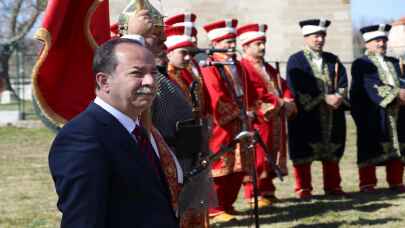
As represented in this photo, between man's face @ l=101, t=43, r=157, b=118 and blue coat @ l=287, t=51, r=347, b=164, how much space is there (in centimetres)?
643

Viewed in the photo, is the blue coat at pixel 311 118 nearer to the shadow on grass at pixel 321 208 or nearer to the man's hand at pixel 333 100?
the man's hand at pixel 333 100

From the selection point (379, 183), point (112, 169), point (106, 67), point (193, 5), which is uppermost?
point (193, 5)

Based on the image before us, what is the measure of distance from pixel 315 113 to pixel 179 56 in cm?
338

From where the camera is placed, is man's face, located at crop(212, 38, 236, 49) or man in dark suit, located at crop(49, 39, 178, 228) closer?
man in dark suit, located at crop(49, 39, 178, 228)


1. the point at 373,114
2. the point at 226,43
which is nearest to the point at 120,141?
the point at 226,43

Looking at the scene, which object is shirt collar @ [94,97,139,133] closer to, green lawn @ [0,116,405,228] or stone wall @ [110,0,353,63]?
green lawn @ [0,116,405,228]

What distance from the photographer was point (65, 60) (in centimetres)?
448

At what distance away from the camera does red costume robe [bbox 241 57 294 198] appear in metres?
8.61

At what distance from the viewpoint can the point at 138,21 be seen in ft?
12.5

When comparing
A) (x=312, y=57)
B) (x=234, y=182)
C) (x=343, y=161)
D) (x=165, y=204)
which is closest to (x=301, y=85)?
(x=312, y=57)

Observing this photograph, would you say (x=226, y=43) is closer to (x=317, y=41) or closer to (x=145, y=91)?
(x=317, y=41)

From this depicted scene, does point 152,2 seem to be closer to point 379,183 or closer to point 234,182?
point 234,182

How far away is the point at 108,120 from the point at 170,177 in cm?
72

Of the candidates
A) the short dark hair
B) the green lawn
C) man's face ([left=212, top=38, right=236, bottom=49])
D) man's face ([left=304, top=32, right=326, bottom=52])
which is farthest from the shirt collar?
man's face ([left=304, top=32, right=326, bottom=52])
